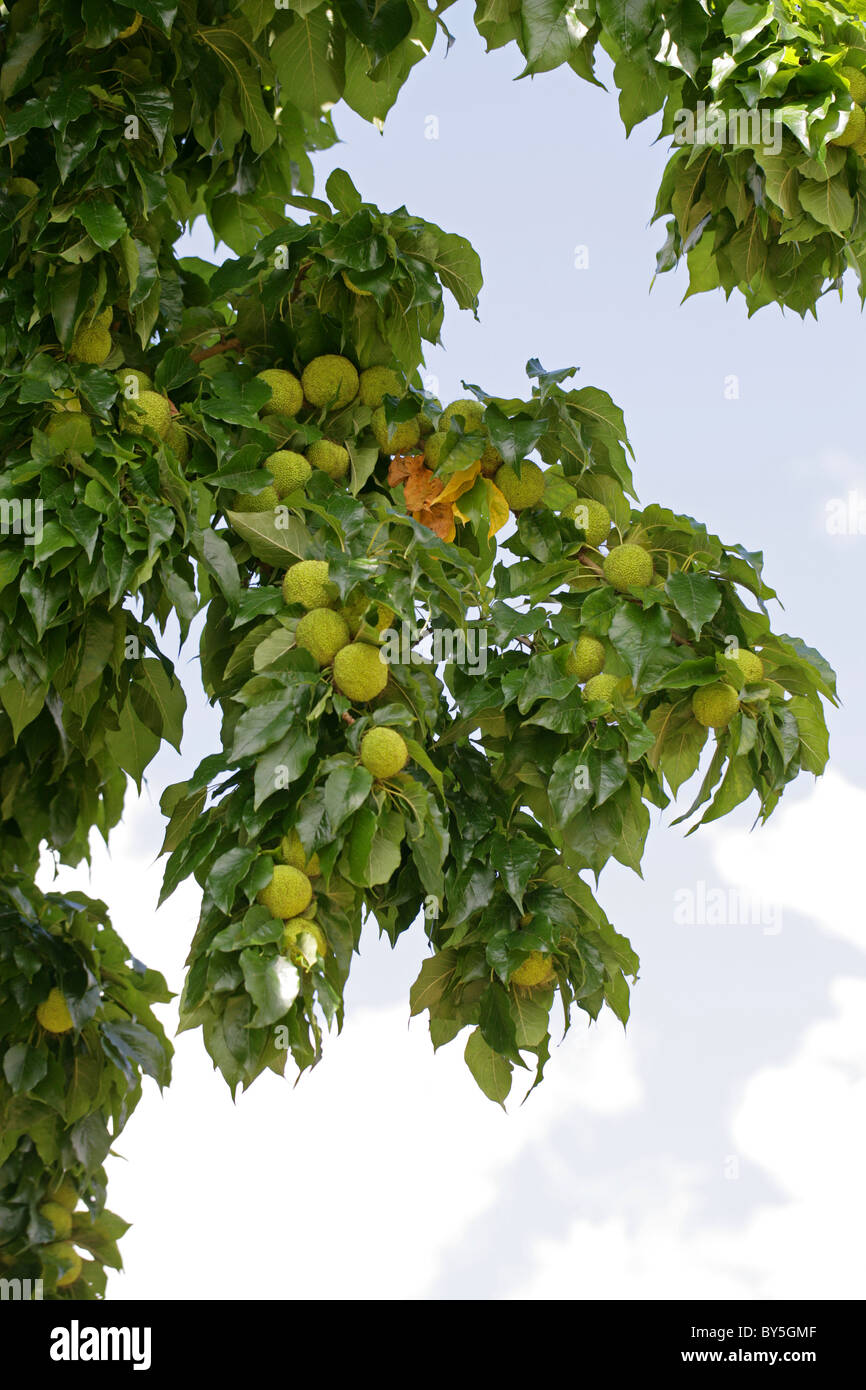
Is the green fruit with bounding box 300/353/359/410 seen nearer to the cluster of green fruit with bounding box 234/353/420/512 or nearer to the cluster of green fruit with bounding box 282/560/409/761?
the cluster of green fruit with bounding box 234/353/420/512

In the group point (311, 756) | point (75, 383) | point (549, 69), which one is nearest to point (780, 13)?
point (549, 69)

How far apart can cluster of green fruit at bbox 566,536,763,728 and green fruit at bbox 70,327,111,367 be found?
1.13 m

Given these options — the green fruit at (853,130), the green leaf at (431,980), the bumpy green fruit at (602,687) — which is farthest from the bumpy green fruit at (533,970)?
the green fruit at (853,130)

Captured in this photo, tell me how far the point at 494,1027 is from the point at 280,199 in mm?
1970

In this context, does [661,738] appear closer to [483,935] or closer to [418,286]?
[483,935]

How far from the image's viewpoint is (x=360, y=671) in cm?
267

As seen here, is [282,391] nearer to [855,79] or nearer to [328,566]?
[328,566]

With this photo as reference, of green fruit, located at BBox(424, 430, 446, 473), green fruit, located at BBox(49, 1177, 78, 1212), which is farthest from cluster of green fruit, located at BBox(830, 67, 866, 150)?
green fruit, located at BBox(49, 1177, 78, 1212)

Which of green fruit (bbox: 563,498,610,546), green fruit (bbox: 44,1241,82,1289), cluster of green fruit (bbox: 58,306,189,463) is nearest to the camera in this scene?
cluster of green fruit (bbox: 58,306,189,463)

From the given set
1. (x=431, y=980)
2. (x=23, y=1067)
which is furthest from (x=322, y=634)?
(x=23, y=1067)

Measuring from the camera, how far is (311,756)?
2.64 metres

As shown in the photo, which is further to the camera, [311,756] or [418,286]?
[418,286]

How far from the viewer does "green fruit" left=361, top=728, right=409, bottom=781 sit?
8.38 feet

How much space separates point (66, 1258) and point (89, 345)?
258 centimetres
